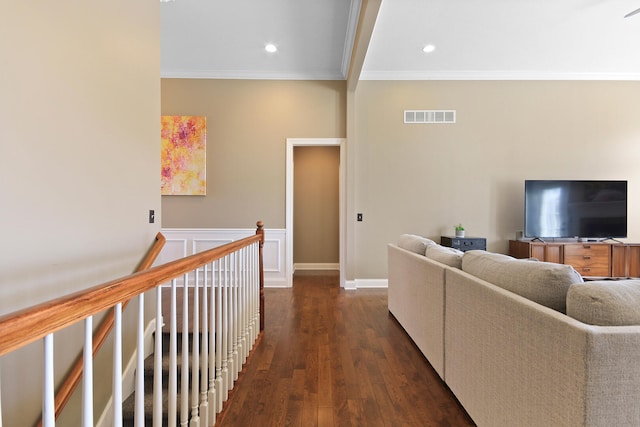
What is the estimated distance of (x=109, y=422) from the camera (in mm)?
1967

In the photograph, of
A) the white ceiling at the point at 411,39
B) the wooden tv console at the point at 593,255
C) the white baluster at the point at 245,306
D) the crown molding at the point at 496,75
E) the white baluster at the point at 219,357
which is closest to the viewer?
the white baluster at the point at 219,357

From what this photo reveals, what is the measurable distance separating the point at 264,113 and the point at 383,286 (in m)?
3.16

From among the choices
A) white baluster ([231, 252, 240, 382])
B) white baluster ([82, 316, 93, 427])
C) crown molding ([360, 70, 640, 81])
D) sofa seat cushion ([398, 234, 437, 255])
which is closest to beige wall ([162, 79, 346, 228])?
crown molding ([360, 70, 640, 81])

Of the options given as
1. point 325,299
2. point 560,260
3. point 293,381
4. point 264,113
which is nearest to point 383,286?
point 325,299

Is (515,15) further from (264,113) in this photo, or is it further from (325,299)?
(325,299)

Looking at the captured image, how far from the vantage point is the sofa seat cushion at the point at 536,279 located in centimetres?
123

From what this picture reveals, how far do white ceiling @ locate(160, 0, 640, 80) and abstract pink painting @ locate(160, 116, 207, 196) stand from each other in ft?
2.44

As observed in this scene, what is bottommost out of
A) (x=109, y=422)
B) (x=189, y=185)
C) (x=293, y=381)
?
(x=109, y=422)

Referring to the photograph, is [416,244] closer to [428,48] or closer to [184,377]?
[184,377]

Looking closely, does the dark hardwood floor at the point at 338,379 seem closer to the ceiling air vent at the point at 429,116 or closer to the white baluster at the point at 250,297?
the white baluster at the point at 250,297

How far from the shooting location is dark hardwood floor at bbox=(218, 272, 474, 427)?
67.5 inches

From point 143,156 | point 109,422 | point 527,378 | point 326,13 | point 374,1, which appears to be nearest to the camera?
point 527,378

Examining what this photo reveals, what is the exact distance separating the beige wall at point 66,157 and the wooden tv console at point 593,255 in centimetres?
463

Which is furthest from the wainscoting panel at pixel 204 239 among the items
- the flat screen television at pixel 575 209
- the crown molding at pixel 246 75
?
the flat screen television at pixel 575 209
